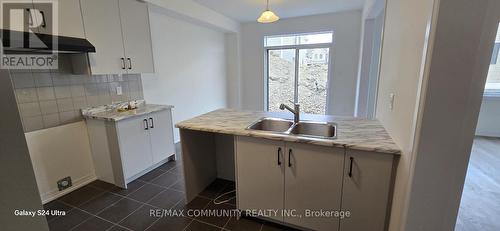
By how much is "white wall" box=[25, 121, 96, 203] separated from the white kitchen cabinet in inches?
3.7

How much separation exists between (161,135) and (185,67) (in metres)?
1.68

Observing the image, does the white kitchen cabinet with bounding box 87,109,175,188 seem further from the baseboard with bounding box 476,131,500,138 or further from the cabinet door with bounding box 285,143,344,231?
the baseboard with bounding box 476,131,500,138

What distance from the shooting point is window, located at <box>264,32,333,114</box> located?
16.1 feet

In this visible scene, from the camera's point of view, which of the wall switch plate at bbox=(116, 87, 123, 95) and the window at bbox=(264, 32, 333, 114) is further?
the window at bbox=(264, 32, 333, 114)

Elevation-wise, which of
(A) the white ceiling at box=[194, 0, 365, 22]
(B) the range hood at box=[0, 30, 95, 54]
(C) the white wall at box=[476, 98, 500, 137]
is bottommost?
(C) the white wall at box=[476, 98, 500, 137]

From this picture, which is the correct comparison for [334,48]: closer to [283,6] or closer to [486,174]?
[283,6]

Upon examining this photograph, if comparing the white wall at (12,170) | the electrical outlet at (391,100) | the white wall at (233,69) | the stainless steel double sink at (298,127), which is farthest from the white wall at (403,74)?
the white wall at (233,69)

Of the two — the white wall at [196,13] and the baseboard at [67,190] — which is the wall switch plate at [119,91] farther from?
the white wall at [196,13]

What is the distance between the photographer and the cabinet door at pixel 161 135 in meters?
2.84

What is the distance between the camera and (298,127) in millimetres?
2021

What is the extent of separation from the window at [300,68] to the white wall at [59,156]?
13.4 feet

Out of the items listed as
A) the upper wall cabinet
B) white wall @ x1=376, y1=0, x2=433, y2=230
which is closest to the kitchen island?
white wall @ x1=376, y1=0, x2=433, y2=230

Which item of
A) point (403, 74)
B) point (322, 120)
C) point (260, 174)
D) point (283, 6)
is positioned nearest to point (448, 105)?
point (403, 74)
